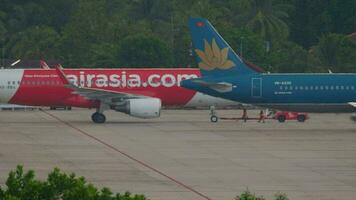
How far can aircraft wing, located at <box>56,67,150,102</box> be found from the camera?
63.3 metres

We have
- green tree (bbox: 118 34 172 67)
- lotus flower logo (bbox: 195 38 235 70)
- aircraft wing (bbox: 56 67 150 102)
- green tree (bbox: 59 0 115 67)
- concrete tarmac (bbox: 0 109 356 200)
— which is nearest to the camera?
concrete tarmac (bbox: 0 109 356 200)

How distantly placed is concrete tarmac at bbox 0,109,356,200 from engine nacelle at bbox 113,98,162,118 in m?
0.75

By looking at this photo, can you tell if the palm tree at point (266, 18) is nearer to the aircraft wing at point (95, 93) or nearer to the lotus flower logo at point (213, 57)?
the aircraft wing at point (95, 93)

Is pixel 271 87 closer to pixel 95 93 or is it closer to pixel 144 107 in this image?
pixel 144 107

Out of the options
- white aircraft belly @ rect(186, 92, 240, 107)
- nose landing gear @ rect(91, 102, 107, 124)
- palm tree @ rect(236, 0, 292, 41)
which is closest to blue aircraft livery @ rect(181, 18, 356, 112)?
white aircraft belly @ rect(186, 92, 240, 107)

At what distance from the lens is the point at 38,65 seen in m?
101

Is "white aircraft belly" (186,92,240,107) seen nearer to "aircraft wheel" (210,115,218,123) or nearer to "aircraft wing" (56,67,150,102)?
"aircraft wheel" (210,115,218,123)

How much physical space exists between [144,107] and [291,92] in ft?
23.9

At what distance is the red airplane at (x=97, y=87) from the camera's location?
64938 millimetres

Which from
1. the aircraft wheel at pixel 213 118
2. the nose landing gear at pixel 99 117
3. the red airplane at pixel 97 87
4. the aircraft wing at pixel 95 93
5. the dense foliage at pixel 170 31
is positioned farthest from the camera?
the dense foliage at pixel 170 31

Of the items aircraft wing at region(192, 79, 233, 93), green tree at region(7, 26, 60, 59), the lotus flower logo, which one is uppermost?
green tree at region(7, 26, 60, 59)

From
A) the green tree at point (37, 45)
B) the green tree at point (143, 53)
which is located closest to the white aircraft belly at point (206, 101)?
the green tree at point (143, 53)

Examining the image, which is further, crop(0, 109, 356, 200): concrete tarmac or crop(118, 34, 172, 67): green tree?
crop(118, 34, 172, 67): green tree

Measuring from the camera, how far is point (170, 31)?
4744 inches
